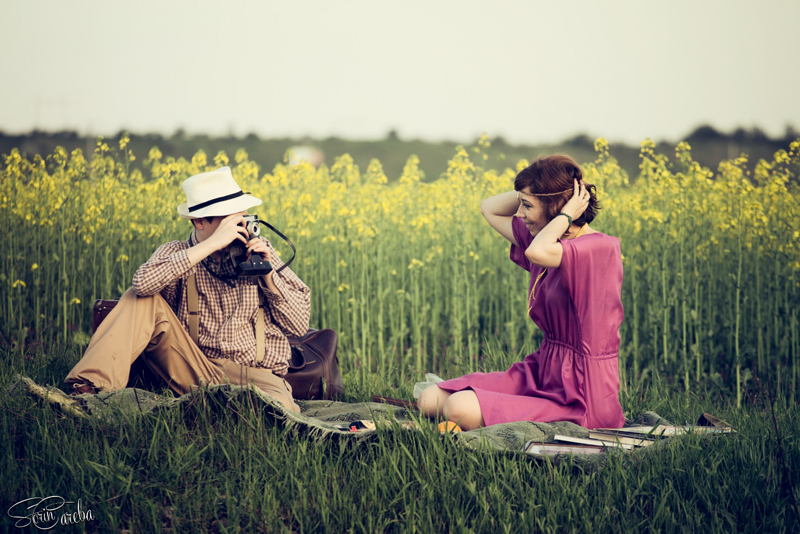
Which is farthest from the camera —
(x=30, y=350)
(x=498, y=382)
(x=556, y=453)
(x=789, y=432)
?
(x=30, y=350)

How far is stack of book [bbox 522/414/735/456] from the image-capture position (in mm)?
2838

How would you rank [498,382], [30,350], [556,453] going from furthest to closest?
[30,350] < [498,382] < [556,453]

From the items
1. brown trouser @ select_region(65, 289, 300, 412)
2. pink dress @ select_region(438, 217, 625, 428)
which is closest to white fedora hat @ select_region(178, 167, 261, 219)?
brown trouser @ select_region(65, 289, 300, 412)

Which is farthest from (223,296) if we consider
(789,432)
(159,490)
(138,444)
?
(789,432)

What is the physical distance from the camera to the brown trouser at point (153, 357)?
3.31 metres

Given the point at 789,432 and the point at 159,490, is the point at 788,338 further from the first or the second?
the point at 159,490

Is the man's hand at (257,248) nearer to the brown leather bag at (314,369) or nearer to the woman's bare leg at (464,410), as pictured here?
the brown leather bag at (314,369)

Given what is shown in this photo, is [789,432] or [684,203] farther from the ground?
[684,203]

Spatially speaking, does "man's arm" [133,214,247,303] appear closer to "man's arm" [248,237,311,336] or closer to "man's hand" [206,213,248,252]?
"man's hand" [206,213,248,252]

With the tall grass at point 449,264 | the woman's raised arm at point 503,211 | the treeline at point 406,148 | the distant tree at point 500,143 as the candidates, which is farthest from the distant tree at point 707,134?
the woman's raised arm at point 503,211

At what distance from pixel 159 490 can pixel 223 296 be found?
1259 mm

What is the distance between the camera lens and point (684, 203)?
516 cm

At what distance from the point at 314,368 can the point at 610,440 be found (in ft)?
5.64

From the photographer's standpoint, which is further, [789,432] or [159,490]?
[789,432]
